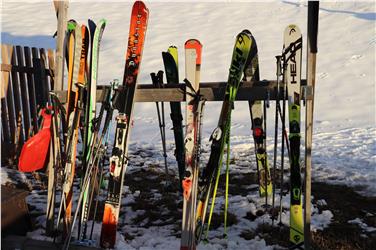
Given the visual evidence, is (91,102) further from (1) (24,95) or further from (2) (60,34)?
(1) (24,95)

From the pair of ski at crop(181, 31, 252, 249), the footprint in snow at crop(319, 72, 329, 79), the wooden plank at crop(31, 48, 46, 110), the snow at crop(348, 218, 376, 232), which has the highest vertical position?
the footprint in snow at crop(319, 72, 329, 79)

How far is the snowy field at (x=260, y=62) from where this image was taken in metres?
6.06

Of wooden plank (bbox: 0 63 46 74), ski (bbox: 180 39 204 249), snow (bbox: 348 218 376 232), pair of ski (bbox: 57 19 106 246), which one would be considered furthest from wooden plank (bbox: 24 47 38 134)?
snow (bbox: 348 218 376 232)

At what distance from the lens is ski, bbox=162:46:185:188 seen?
4.70m

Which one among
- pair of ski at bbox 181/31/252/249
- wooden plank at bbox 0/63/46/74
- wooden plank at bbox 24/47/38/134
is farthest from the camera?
wooden plank at bbox 24/47/38/134

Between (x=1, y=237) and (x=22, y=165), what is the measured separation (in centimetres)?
70

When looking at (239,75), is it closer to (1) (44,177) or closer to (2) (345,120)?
(1) (44,177)

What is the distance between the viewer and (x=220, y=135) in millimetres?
3588

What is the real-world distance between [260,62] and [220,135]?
13.0m

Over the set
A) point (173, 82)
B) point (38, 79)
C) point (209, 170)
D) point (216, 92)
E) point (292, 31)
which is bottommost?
point (209, 170)

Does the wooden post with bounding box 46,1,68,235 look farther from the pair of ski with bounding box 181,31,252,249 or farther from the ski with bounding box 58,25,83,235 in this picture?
the pair of ski with bounding box 181,31,252,249

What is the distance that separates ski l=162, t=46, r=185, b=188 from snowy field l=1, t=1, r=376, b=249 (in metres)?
0.83

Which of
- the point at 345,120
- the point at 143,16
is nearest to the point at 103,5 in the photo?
the point at 345,120

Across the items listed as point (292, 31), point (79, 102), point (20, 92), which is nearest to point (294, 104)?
point (292, 31)
